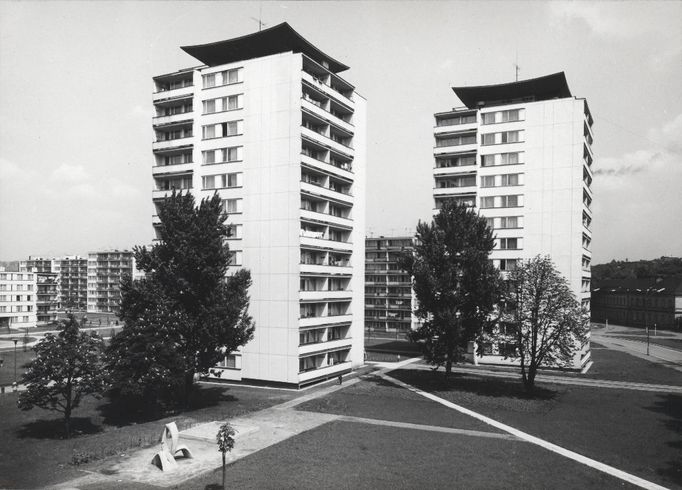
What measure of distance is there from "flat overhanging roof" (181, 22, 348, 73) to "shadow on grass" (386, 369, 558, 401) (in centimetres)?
3721

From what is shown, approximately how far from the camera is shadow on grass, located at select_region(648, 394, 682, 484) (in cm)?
2772

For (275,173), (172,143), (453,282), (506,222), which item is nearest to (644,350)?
(506,222)

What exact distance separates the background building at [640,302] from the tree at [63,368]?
11622 centimetres

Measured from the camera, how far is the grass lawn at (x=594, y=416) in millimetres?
30141

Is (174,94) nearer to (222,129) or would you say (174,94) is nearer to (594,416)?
(222,129)

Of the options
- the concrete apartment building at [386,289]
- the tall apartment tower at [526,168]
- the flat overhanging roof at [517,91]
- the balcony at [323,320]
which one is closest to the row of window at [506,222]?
the tall apartment tower at [526,168]

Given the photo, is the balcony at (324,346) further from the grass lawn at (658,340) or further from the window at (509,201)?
the grass lawn at (658,340)

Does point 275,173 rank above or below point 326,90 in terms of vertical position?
below

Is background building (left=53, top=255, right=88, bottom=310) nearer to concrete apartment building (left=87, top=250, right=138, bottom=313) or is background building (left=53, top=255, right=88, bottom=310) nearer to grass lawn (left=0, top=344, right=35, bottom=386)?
concrete apartment building (left=87, top=250, right=138, bottom=313)

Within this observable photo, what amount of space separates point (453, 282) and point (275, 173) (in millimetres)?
21152

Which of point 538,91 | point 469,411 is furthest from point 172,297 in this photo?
point 538,91

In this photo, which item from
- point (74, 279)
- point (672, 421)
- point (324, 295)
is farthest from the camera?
point (74, 279)

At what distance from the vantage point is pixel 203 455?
3038 centimetres

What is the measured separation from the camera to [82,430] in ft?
128
